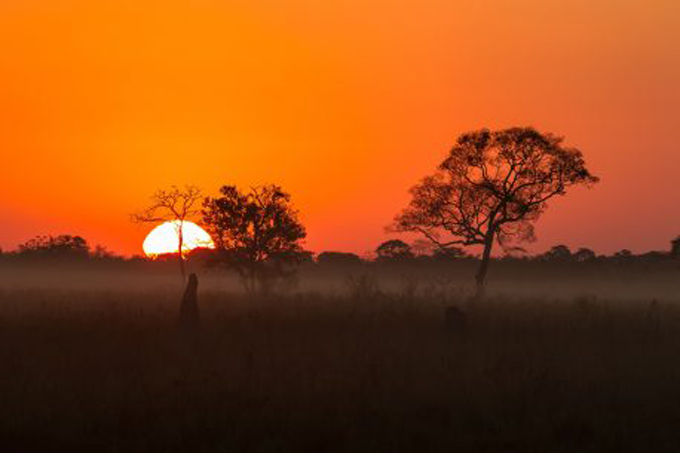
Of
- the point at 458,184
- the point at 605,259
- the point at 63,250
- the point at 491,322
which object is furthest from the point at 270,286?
the point at 63,250

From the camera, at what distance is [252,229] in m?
37.6

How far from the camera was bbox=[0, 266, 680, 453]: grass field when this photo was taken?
951 centimetres

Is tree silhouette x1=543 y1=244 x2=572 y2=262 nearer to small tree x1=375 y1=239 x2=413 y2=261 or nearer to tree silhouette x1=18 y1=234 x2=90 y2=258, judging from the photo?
small tree x1=375 y1=239 x2=413 y2=261

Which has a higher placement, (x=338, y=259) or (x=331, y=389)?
(x=338, y=259)

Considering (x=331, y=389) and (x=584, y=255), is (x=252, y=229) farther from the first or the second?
(x=584, y=255)

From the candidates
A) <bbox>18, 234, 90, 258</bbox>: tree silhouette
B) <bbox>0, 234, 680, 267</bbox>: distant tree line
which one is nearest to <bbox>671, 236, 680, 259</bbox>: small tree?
<bbox>0, 234, 680, 267</bbox>: distant tree line

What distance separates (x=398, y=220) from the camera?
133 ft

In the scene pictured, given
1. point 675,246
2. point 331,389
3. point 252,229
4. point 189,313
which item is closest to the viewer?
point 331,389

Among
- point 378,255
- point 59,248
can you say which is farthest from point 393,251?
point 59,248

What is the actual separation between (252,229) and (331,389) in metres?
26.6

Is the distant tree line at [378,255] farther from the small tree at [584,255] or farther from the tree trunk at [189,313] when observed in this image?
the tree trunk at [189,313]

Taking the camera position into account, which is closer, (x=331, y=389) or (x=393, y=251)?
(x=331, y=389)

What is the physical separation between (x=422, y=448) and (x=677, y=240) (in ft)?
170

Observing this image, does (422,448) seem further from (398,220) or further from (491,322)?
(398,220)
